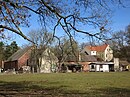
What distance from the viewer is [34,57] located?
85.8 meters

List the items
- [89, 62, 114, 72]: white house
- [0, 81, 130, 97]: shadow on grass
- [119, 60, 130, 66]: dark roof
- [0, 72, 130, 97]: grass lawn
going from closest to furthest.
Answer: [0, 81, 130, 97]: shadow on grass
[0, 72, 130, 97]: grass lawn
[89, 62, 114, 72]: white house
[119, 60, 130, 66]: dark roof

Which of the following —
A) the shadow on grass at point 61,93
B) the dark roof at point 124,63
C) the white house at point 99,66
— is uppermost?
the dark roof at point 124,63

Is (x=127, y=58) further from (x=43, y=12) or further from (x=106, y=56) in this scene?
(x=43, y=12)

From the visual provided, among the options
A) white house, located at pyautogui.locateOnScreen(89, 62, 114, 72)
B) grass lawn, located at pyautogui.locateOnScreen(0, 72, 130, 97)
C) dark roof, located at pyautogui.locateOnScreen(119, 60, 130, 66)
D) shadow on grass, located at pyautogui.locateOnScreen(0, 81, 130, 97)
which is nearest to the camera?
shadow on grass, located at pyautogui.locateOnScreen(0, 81, 130, 97)

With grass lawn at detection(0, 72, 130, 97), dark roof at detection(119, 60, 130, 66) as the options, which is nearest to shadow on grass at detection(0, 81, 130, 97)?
grass lawn at detection(0, 72, 130, 97)

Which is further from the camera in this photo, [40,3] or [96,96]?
[96,96]

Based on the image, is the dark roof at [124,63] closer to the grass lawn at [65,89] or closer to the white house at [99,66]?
the white house at [99,66]

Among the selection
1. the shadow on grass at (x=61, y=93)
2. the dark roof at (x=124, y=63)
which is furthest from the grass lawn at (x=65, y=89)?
the dark roof at (x=124, y=63)

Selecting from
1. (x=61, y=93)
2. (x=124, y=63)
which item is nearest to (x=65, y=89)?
(x=61, y=93)

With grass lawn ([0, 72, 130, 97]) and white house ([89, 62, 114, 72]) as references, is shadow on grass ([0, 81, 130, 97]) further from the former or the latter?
white house ([89, 62, 114, 72])

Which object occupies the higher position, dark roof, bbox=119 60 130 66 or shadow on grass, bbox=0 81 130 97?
dark roof, bbox=119 60 130 66

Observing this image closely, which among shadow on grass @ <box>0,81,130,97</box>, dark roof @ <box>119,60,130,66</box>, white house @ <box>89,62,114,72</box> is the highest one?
dark roof @ <box>119,60,130,66</box>

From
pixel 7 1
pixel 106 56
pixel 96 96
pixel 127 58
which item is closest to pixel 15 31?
pixel 7 1

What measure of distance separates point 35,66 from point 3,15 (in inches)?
3049
